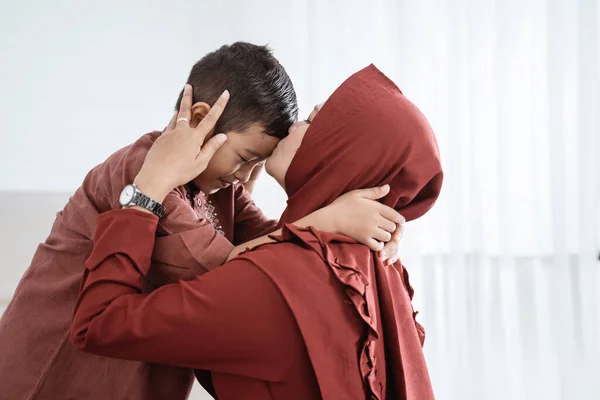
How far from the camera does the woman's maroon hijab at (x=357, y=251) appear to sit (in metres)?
0.97

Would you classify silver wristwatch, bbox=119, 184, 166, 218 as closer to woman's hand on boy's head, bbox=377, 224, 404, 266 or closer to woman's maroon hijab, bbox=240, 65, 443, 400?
woman's maroon hijab, bbox=240, 65, 443, 400

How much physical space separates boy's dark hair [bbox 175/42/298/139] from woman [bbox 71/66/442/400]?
17 cm

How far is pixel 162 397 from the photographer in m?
1.26

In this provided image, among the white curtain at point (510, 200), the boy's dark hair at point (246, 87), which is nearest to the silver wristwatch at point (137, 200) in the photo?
the boy's dark hair at point (246, 87)

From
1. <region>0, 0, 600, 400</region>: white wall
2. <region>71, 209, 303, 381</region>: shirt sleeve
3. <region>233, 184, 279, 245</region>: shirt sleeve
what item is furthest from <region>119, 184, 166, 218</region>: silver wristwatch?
<region>0, 0, 600, 400</region>: white wall

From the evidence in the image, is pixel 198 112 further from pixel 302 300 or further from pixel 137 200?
pixel 302 300

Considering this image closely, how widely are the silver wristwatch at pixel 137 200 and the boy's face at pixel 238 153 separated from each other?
0.76ft

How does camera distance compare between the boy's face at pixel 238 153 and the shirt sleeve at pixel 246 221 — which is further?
the shirt sleeve at pixel 246 221

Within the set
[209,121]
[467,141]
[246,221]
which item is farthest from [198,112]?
[467,141]

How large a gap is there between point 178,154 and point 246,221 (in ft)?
1.69

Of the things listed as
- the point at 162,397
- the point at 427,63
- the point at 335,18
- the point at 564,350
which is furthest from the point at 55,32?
the point at 564,350

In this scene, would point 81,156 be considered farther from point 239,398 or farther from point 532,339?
point 532,339

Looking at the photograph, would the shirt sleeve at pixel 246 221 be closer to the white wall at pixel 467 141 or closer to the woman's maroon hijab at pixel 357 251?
the woman's maroon hijab at pixel 357 251

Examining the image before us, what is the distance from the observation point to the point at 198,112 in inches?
50.4
